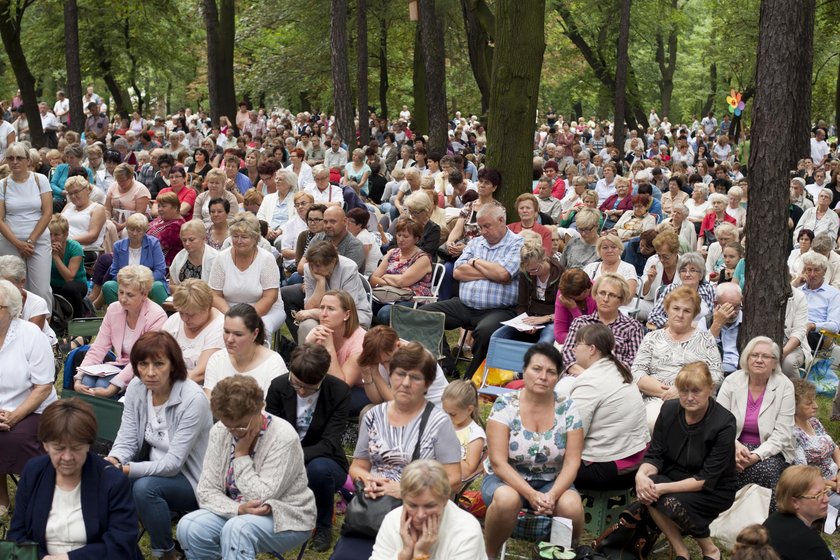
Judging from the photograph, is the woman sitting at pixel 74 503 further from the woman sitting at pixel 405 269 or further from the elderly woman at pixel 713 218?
the elderly woman at pixel 713 218

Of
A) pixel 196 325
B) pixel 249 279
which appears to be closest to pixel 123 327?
pixel 196 325

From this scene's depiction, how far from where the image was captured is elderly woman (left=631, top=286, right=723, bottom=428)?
24.3 feet

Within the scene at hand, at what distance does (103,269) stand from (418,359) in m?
6.06

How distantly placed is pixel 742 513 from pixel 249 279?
444 centimetres

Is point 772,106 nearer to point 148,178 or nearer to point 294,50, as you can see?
point 148,178

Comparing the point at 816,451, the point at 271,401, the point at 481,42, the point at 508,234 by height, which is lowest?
the point at 816,451

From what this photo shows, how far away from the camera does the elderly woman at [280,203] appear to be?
1330cm

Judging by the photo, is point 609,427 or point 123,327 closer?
point 609,427

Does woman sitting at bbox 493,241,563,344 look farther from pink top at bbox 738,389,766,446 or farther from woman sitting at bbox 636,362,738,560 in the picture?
woman sitting at bbox 636,362,738,560

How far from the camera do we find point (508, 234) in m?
9.80

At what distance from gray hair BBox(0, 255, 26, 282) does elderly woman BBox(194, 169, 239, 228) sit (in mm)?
3885

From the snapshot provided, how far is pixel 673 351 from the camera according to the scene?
749 cm

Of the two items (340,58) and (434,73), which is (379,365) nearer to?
(340,58)

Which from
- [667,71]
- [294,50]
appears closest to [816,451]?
[294,50]
